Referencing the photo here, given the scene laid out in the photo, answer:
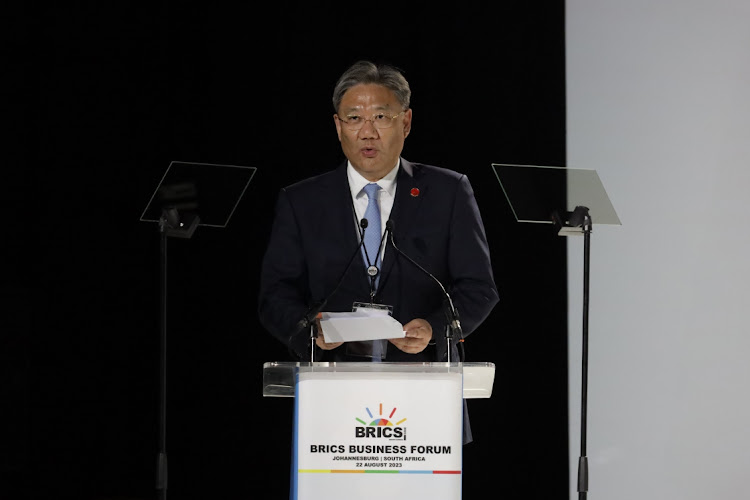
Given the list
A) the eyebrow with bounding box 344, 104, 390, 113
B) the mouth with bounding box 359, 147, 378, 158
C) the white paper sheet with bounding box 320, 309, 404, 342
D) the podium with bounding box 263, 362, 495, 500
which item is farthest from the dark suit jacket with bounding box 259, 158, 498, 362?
the podium with bounding box 263, 362, 495, 500

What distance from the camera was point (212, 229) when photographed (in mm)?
4129

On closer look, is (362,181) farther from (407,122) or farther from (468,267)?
(468,267)

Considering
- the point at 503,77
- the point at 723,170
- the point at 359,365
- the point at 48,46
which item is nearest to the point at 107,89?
the point at 48,46

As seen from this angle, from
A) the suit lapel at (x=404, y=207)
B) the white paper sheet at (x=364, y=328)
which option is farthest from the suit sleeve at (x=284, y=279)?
the white paper sheet at (x=364, y=328)

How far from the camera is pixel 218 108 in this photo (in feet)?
13.6

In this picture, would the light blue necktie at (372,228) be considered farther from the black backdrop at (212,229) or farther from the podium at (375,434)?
the podium at (375,434)

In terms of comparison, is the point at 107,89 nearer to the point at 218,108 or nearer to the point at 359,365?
the point at 218,108

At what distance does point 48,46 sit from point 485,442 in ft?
7.93

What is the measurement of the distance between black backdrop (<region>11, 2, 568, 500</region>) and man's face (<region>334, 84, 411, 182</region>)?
0.42 metres

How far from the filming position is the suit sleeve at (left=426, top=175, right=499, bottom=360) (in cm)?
338

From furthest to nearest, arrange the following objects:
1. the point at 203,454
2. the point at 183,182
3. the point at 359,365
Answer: the point at 203,454, the point at 183,182, the point at 359,365

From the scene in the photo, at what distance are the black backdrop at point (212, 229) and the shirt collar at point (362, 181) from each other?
1.36ft

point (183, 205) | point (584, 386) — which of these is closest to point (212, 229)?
point (183, 205)

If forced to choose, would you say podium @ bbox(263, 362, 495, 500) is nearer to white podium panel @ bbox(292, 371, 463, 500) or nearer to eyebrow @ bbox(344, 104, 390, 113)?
white podium panel @ bbox(292, 371, 463, 500)
